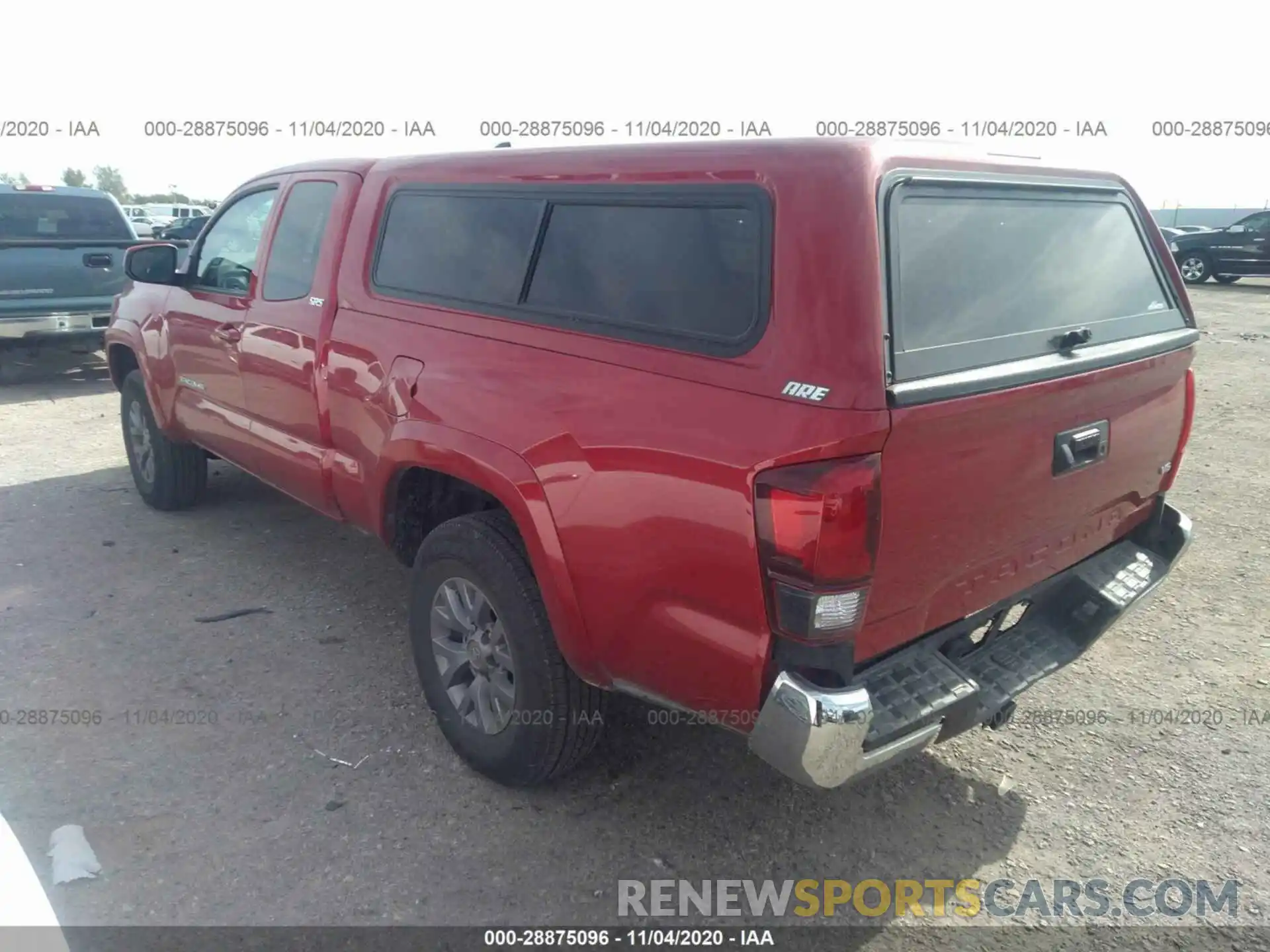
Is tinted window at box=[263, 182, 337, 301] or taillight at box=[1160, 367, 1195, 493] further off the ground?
tinted window at box=[263, 182, 337, 301]

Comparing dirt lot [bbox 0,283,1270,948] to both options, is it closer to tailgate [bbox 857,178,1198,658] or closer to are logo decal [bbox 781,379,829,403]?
tailgate [bbox 857,178,1198,658]

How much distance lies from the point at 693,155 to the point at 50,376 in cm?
1006

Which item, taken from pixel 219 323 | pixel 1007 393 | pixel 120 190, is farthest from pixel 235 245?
pixel 120 190

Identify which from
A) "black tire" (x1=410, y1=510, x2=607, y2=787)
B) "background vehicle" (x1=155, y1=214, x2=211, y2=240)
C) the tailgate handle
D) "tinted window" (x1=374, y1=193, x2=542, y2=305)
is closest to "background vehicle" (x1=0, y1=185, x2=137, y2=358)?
"background vehicle" (x1=155, y1=214, x2=211, y2=240)

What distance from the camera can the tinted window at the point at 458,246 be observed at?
3.07m

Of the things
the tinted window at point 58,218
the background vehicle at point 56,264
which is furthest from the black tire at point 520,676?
the tinted window at point 58,218

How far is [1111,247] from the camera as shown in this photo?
10.5ft

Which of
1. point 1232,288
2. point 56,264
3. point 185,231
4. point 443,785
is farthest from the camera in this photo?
point 1232,288

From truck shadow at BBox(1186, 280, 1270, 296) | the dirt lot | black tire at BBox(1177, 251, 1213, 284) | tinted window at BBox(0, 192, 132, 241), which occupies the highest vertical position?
tinted window at BBox(0, 192, 132, 241)

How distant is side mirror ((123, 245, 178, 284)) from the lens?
4.79 m

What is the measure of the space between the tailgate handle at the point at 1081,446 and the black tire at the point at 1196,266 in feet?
70.9

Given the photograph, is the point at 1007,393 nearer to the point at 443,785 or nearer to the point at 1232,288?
the point at 443,785

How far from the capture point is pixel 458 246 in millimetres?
3316

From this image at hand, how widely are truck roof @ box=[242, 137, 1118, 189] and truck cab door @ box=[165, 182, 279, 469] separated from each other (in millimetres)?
1202
